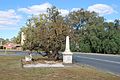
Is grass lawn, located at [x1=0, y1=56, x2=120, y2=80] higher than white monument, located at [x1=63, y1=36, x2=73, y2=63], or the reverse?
white monument, located at [x1=63, y1=36, x2=73, y2=63]

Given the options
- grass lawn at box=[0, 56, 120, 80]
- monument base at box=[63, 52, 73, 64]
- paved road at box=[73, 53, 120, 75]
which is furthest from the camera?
monument base at box=[63, 52, 73, 64]

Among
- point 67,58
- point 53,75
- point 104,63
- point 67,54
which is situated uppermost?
point 67,54

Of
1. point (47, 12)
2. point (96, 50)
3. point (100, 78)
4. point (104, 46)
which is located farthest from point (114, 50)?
point (100, 78)

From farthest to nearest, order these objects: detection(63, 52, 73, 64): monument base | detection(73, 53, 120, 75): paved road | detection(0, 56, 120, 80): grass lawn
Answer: detection(63, 52, 73, 64): monument base → detection(73, 53, 120, 75): paved road → detection(0, 56, 120, 80): grass lawn

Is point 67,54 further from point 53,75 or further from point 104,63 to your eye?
point 53,75

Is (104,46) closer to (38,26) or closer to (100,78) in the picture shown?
(38,26)

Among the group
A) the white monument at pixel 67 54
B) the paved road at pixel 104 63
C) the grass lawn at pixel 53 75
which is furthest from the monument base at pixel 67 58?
the grass lawn at pixel 53 75

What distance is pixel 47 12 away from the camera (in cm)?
3222

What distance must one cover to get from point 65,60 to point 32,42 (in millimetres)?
3861

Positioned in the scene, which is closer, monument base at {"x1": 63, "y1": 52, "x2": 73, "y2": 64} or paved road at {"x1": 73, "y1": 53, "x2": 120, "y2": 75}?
paved road at {"x1": 73, "y1": 53, "x2": 120, "y2": 75}

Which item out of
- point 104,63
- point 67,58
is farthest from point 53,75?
point 104,63

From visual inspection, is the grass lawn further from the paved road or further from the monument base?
the monument base

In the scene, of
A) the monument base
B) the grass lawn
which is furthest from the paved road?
the grass lawn

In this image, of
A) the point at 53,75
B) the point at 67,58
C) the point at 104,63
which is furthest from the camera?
the point at 104,63
